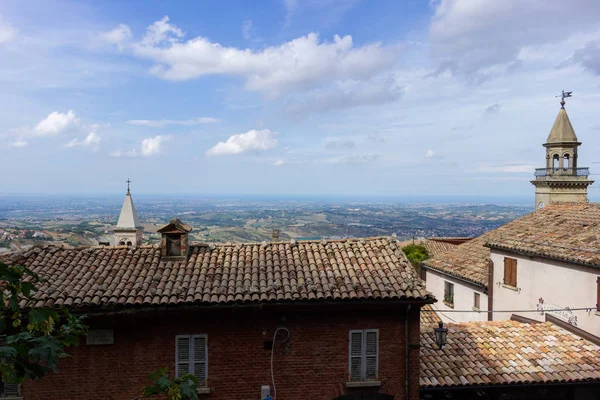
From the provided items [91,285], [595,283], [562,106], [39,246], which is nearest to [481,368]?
[595,283]

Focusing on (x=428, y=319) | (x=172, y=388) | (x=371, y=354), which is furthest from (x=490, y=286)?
(x=172, y=388)

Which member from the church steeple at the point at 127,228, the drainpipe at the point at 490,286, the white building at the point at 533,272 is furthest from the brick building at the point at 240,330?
the church steeple at the point at 127,228

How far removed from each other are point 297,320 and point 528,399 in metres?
7.19

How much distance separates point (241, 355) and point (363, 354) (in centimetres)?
305

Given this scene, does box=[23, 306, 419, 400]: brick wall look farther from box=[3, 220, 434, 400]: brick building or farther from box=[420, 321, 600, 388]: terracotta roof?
box=[420, 321, 600, 388]: terracotta roof

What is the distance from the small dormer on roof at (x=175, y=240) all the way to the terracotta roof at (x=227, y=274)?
254 mm

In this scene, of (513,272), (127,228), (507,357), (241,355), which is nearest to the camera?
(241,355)

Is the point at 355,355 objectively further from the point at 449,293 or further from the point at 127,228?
the point at 127,228

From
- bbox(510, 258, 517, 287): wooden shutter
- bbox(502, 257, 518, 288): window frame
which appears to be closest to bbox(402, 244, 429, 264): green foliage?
bbox(502, 257, 518, 288): window frame

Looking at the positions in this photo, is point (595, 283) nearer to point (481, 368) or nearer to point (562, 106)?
point (481, 368)

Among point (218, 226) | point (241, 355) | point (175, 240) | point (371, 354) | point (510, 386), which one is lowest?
point (218, 226)

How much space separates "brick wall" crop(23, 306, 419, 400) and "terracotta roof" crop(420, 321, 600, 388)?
163cm

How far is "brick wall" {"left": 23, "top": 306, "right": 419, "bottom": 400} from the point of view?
10.3 meters

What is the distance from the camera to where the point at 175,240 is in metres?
12.3
